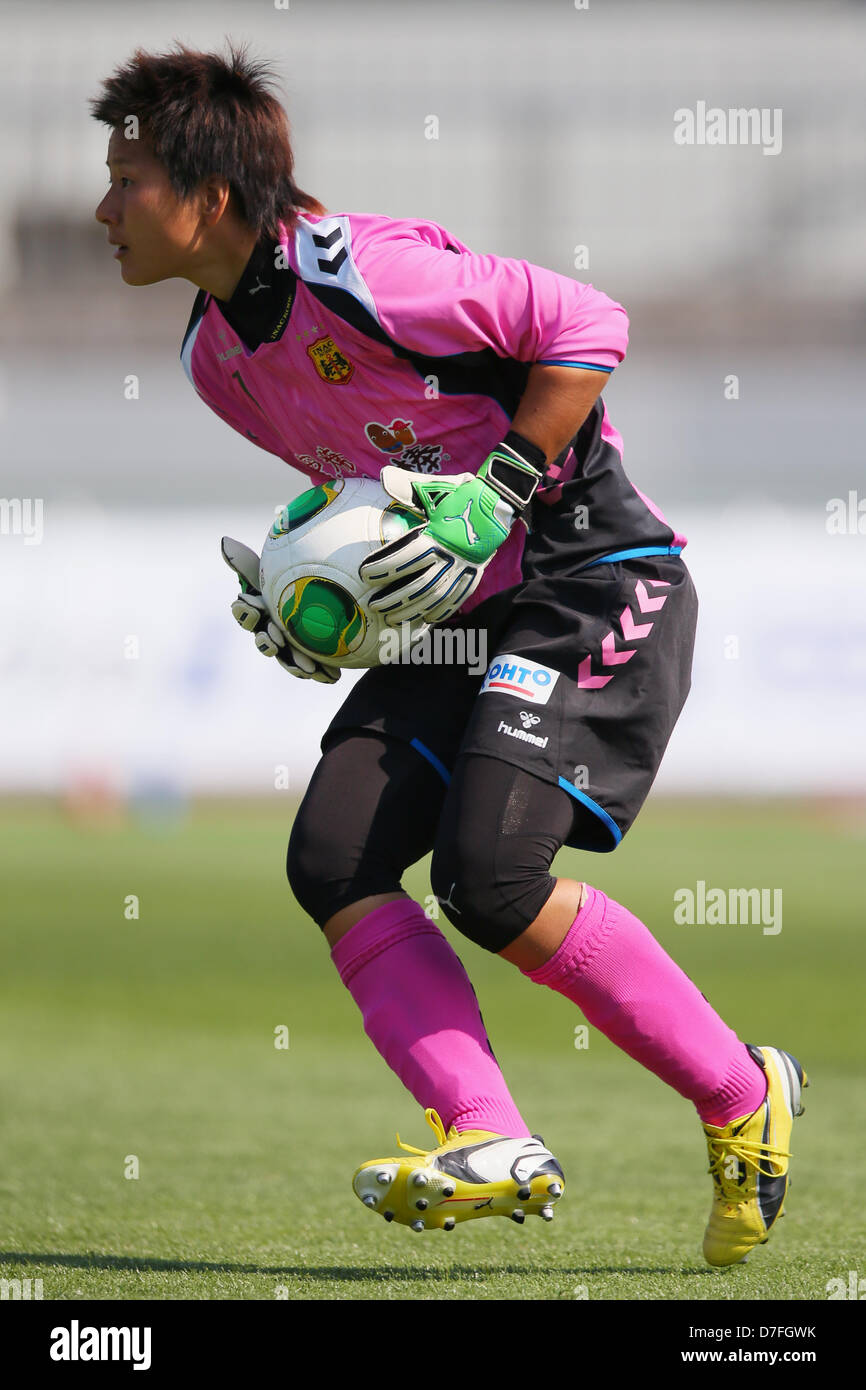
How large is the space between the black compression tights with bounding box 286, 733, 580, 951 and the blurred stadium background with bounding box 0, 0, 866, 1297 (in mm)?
681

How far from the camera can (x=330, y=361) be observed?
2865 millimetres

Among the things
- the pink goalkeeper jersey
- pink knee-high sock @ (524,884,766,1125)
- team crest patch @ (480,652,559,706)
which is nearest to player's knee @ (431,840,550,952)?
pink knee-high sock @ (524,884,766,1125)

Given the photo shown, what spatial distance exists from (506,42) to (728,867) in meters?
9.43

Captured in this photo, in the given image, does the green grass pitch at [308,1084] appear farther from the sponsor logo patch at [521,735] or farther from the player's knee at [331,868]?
the sponsor logo patch at [521,735]

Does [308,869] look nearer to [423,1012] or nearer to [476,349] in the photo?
[423,1012]

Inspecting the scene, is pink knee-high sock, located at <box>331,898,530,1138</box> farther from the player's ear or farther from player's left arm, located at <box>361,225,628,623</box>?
the player's ear

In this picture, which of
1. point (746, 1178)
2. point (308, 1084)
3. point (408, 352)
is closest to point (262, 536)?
point (308, 1084)

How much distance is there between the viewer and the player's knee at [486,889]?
2680mm

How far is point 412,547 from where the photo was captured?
271 centimetres

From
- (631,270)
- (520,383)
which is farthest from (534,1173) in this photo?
(631,270)

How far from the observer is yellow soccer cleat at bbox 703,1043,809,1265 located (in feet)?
9.70

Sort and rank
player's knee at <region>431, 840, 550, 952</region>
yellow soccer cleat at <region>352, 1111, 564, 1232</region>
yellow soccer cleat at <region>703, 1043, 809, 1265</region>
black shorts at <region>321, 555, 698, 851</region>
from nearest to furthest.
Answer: yellow soccer cleat at <region>352, 1111, 564, 1232</region> → player's knee at <region>431, 840, 550, 952</region> → black shorts at <region>321, 555, 698, 851</region> → yellow soccer cleat at <region>703, 1043, 809, 1265</region>

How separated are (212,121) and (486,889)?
4.40 ft

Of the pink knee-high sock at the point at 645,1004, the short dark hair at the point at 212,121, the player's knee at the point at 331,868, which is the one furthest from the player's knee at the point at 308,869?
the short dark hair at the point at 212,121
